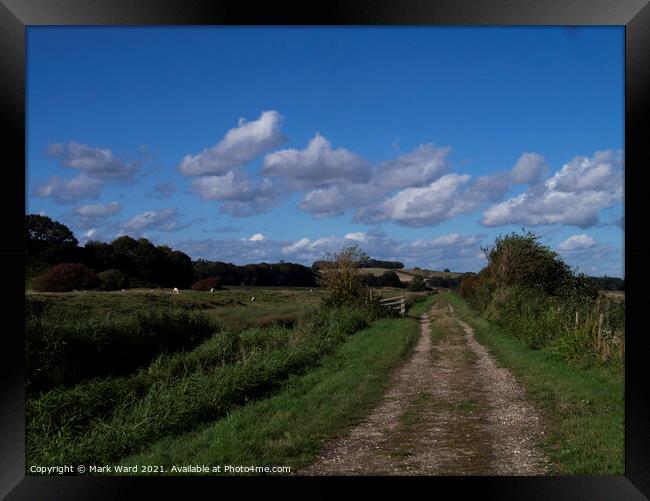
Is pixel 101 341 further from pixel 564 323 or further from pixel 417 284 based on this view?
pixel 564 323

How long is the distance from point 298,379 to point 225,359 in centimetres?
94

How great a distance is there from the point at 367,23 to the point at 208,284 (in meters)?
3.19

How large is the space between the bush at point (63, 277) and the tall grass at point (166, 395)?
3.58 ft

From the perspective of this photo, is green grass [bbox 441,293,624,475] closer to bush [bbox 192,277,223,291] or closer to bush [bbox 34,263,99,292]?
bush [bbox 192,277,223,291]

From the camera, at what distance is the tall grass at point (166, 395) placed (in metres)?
5.07

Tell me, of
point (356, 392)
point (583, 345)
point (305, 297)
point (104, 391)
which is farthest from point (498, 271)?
point (104, 391)

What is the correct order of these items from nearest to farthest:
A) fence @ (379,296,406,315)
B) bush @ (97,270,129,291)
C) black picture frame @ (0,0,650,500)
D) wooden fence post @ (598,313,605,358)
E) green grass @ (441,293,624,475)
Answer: black picture frame @ (0,0,650,500)
green grass @ (441,293,624,475)
bush @ (97,270,129,291)
wooden fence post @ (598,313,605,358)
fence @ (379,296,406,315)

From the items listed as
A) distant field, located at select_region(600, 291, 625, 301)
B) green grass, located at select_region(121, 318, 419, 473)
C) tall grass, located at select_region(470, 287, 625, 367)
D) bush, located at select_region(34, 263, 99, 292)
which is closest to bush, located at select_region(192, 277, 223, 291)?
bush, located at select_region(34, 263, 99, 292)

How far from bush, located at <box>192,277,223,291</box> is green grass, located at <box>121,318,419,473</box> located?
4.23ft

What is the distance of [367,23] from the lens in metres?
4.05

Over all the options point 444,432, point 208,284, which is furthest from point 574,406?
point 208,284

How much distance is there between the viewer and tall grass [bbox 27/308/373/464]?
5.07 meters

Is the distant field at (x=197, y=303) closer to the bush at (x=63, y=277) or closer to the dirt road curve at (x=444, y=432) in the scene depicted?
the bush at (x=63, y=277)

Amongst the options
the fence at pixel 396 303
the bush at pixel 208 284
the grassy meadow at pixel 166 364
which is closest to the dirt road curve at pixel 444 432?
the grassy meadow at pixel 166 364
